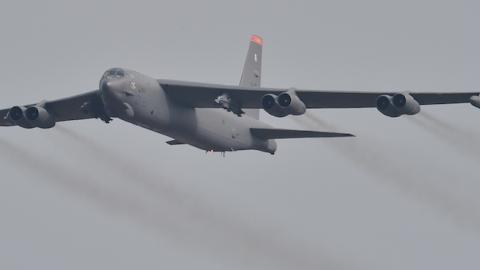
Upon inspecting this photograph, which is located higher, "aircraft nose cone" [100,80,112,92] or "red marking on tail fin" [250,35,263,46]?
"aircraft nose cone" [100,80,112,92]

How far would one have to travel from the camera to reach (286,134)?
57.2 meters

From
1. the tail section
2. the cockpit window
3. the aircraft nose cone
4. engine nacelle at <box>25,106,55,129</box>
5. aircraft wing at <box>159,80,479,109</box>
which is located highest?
the cockpit window

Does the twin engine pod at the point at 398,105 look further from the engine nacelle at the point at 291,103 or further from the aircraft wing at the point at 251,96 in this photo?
the engine nacelle at the point at 291,103

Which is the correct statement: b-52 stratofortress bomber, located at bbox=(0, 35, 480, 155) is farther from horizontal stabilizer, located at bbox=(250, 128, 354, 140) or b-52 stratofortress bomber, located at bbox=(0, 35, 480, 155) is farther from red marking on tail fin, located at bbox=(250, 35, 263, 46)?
red marking on tail fin, located at bbox=(250, 35, 263, 46)

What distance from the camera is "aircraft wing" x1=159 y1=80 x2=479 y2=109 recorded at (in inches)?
2107

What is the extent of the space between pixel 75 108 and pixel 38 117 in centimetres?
233

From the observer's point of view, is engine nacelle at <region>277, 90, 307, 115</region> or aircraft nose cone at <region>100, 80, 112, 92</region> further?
aircraft nose cone at <region>100, 80, 112, 92</region>

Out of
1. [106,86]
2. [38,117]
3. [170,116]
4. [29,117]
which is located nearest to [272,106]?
[170,116]

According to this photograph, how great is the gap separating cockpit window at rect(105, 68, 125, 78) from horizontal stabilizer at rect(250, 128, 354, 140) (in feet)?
25.6

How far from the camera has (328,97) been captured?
178 ft

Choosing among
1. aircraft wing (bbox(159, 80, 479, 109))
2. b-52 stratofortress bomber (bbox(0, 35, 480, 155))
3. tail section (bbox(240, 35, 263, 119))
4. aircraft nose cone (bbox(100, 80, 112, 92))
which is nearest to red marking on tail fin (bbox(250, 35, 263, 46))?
tail section (bbox(240, 35, 263, 119))

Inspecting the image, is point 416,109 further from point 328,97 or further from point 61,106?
point 61,106

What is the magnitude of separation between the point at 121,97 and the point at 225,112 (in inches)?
250

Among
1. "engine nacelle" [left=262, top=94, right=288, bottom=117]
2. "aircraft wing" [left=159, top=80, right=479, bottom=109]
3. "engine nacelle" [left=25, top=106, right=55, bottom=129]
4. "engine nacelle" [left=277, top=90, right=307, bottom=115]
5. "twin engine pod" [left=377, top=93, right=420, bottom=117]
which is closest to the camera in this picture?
"twin engine pod" [left=377, top=93, right=420, bottom=117]
